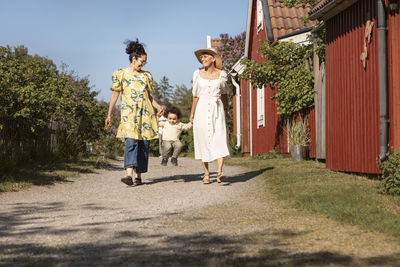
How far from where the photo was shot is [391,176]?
19.3 ft

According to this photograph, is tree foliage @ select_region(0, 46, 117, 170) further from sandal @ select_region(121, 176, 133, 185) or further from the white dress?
the white dress

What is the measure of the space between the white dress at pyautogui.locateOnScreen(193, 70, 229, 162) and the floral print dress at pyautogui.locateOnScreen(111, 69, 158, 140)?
29.7 inches

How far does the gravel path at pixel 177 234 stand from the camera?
3.35 metres

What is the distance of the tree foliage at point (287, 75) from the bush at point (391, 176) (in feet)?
19.0

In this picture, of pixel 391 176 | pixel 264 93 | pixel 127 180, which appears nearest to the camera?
pixel 391 176

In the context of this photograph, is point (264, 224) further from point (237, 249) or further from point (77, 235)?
point (77, 235)

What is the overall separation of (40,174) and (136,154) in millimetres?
2114

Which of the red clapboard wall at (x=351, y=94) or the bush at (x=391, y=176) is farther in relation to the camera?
the red clapboard wall at (x=351, y=94)

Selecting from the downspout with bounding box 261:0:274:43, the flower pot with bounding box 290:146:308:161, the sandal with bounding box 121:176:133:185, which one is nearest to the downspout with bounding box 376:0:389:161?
the sandal with bounding box 121:176:133:185

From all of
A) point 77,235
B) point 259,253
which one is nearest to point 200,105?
point 77,235

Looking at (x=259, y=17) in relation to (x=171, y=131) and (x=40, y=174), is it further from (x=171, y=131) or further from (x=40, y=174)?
(x=40, y=174)

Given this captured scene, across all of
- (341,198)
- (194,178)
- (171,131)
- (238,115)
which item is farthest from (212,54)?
(238,115)

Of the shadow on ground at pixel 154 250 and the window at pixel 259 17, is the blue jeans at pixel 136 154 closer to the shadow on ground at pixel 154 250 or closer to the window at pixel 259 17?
the shadow on ground at pixel 154 250

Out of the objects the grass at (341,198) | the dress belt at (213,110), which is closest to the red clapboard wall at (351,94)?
the grass at (341,198)
